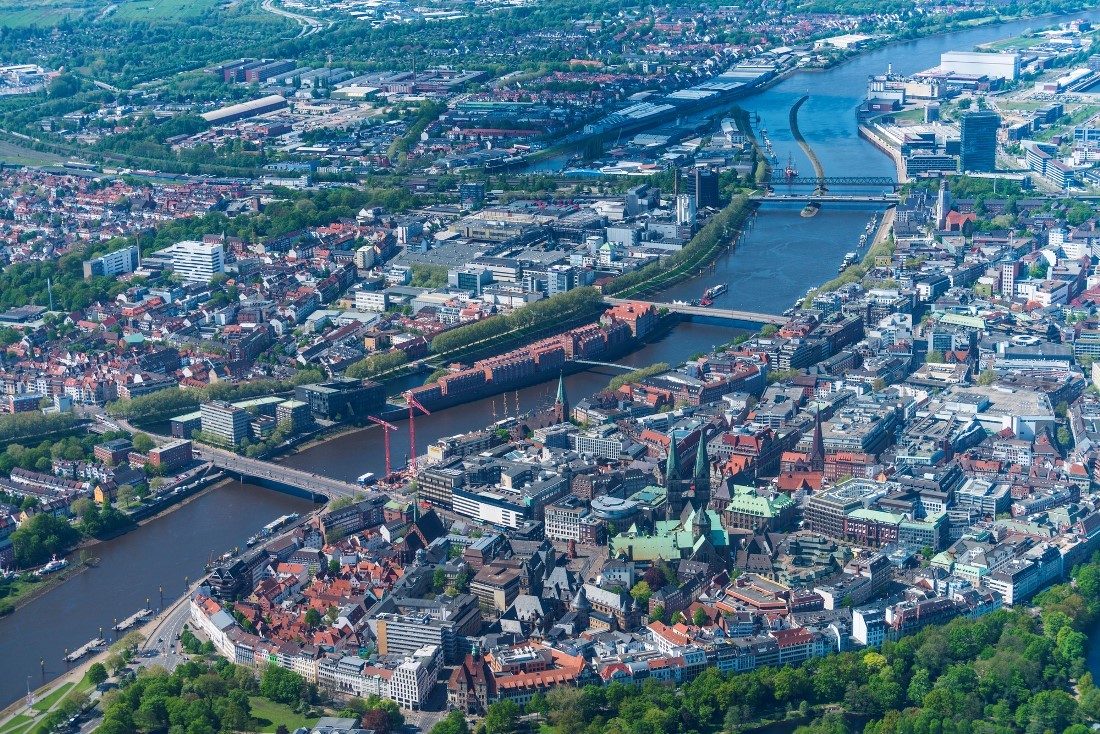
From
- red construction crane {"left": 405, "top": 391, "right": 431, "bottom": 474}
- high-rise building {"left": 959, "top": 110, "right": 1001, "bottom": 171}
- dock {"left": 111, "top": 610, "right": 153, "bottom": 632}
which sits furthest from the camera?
high-rise building {"left": 959, "top": 110, "right": 1001, "bottom": 171}

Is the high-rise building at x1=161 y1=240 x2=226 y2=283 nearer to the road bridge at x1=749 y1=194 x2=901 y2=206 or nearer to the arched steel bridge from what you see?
the road bridge at x1=749 y1=194 x2=901 y2=206

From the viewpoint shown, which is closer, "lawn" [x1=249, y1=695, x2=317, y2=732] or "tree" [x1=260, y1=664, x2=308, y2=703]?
"lawn" [x1=249, y1=695, x2=317, y2=732]

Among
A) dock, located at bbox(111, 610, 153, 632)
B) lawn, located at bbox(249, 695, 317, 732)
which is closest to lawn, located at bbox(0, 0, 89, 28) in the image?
dock, located at bbox(111, 610, 153, 632)

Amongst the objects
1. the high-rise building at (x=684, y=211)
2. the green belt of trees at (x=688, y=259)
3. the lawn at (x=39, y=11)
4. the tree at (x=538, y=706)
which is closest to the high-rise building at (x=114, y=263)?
the green belt of trees at (x=688, y=259)

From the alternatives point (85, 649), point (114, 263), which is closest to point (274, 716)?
point (85, 649)

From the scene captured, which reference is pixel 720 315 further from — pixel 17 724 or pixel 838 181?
pixel 17 724
